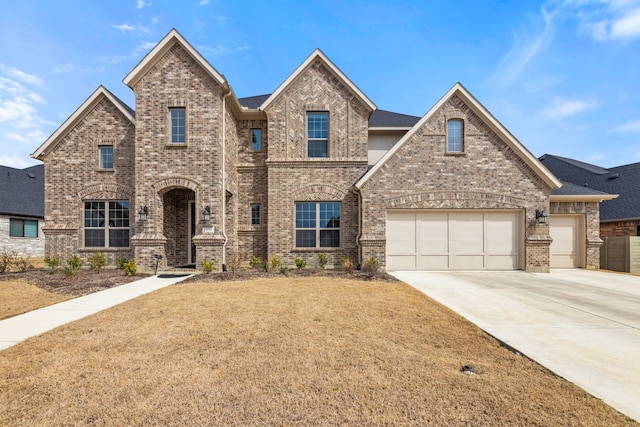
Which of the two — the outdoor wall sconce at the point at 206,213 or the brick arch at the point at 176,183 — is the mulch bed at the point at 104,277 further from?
the brick arch at the point at 176,183

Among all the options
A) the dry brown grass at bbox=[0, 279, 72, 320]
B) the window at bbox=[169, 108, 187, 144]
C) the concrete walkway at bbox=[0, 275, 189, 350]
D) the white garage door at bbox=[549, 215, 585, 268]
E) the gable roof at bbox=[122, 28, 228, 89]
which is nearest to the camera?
the concrete walkway at bbox=[0, 275, 189, 350]

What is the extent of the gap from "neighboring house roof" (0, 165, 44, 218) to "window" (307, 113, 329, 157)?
67.9 feet

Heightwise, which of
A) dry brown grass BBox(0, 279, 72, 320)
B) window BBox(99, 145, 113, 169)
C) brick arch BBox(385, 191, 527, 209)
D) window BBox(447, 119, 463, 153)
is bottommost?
dry brown grass BBox(0, 279, 72, 320)

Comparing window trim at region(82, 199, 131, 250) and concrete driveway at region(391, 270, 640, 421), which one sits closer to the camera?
concrete driveway at region(391, 270, 640, 421)

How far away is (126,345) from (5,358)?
4.78 ft

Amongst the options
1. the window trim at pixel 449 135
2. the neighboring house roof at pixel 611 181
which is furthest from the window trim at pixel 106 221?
the neighboring house roof at pixel 611 181

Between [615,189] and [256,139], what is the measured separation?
21764 millimetres

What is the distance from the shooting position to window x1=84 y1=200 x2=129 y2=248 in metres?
13.1

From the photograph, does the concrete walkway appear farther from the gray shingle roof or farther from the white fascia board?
the white fascia board

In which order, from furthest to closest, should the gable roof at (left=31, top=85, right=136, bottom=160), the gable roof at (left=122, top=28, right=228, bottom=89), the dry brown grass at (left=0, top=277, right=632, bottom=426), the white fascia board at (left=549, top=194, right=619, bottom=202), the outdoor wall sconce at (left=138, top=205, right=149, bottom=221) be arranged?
the white fascia board at (left=549, top=194, right=619, bottom=202), the gable roof at (left=31, top=85, right=136, bottom=160), the outdoor wall sconce at (left=138, top=205, right=149, bottom=221), the gable roof at (left=122, top=28, right=228, bottom=89), the dry brown grass at (left=0, top=277, right=632, bottom=426)

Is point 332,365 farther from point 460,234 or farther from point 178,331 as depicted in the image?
point 460,234

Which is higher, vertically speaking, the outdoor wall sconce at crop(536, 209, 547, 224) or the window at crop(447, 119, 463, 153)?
the window at crop(447, 119, 463, 153)

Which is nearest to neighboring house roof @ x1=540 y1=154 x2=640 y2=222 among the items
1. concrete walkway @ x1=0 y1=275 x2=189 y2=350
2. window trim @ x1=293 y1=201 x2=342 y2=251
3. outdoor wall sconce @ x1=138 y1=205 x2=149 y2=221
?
window trim @ x1=293 y1=201 x2=342 y2=251

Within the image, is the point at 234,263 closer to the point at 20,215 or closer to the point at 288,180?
the point at 288,180
